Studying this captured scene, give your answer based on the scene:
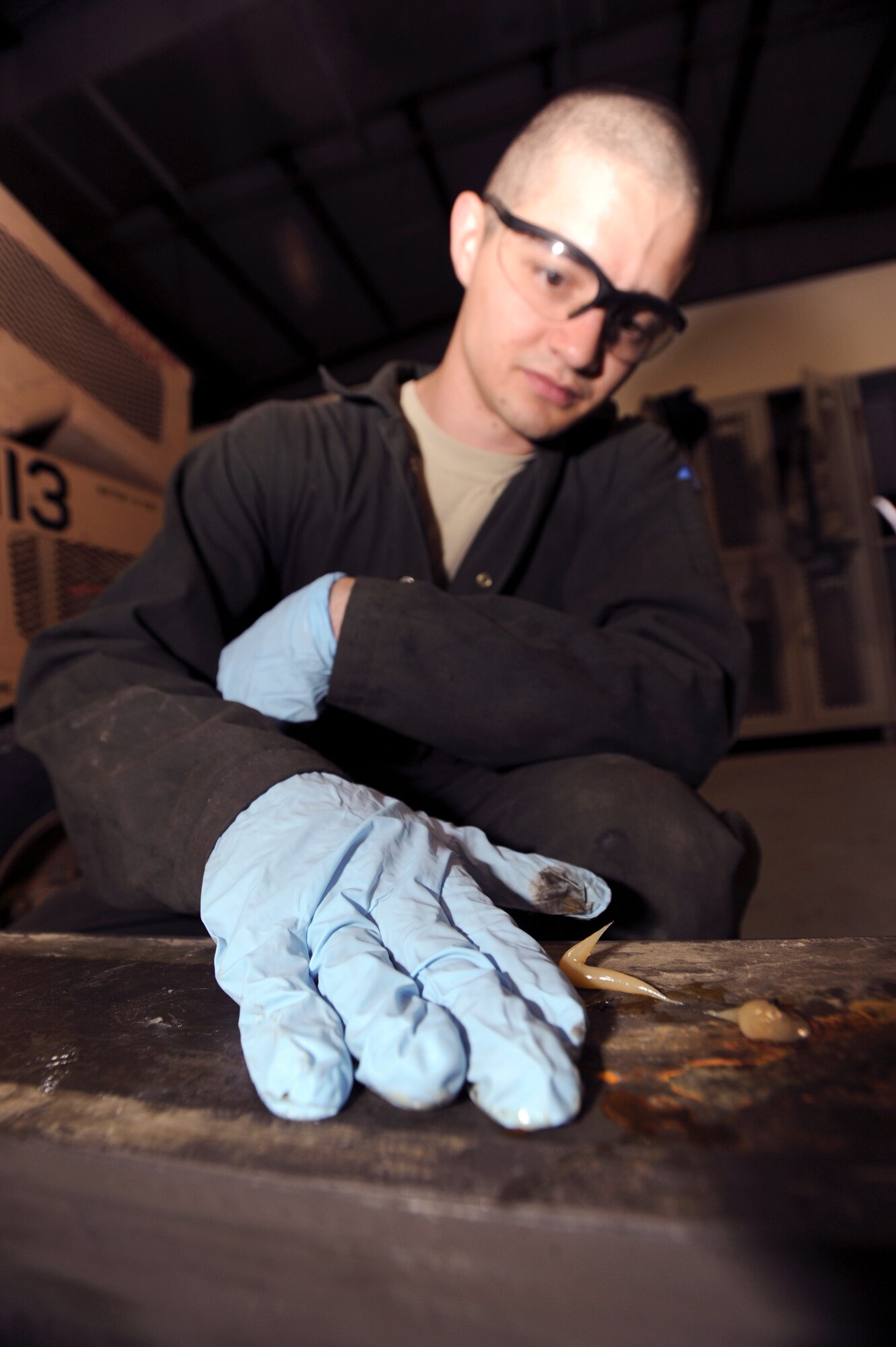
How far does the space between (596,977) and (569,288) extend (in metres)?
0.94

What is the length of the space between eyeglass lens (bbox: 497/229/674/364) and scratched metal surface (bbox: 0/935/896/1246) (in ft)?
2.93

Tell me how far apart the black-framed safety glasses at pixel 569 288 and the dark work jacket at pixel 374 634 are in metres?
0.22

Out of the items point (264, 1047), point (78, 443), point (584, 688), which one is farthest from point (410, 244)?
point (264, 1047)

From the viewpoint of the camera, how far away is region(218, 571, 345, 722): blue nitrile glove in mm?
831

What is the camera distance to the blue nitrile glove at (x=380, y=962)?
38cm

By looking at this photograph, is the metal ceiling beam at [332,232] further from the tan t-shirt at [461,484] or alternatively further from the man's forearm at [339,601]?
the man's forearm at [339,601]

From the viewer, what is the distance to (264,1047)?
404mm

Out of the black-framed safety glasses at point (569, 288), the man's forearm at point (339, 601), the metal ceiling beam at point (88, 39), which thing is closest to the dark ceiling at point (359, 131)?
the metal ceiling beam at point (88, 39)

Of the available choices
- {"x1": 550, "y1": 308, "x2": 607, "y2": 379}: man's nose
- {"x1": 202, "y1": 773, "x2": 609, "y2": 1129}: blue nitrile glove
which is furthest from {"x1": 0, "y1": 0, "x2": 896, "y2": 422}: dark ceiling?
{"x1": 202, "y1": 773, "x2": 609, "y2": 1129}: blue nitrile glove

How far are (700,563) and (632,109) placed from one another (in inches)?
26.7

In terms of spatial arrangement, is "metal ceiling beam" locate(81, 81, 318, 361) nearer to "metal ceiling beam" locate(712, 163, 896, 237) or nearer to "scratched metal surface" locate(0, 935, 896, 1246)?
"metal ceiling beam" locate(712, 163, 896, 237)

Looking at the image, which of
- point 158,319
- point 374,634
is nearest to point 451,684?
point 374,634

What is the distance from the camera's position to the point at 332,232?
380cm

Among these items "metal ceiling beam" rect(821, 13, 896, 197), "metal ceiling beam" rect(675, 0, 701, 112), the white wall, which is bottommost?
the white wall
